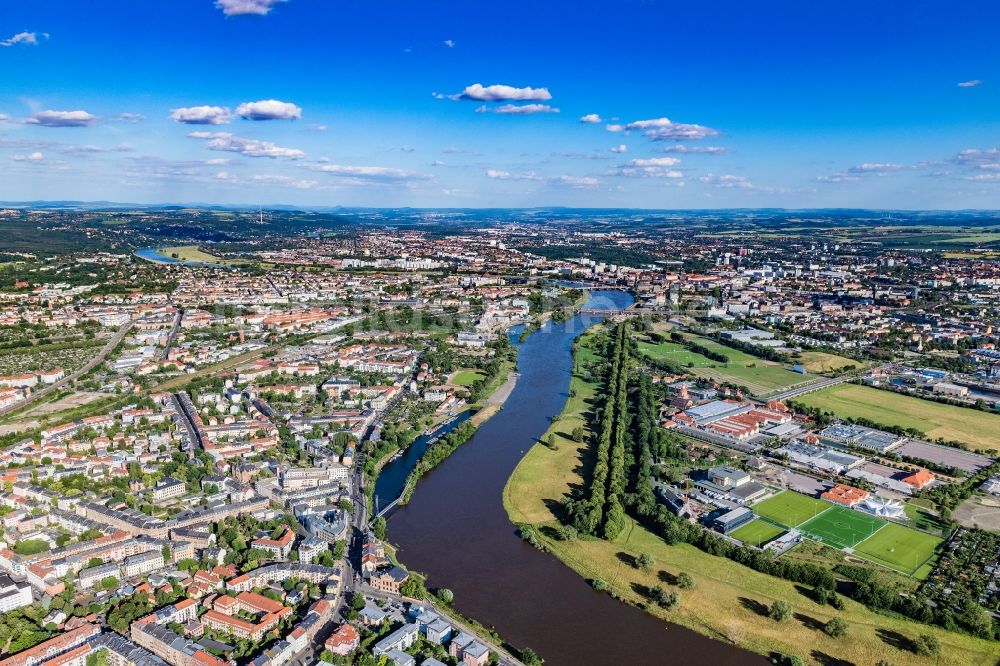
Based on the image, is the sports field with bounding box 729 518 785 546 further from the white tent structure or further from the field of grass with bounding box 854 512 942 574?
the white tent structure

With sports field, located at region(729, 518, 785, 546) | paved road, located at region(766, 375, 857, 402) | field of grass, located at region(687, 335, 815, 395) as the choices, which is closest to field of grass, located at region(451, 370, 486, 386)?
field of grass, located at region(687, 335, 815, 395)

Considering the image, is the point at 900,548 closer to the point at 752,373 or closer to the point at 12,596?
the point at 752,373

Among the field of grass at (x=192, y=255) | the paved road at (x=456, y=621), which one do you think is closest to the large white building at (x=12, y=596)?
the paved road at (x=456, y=621)

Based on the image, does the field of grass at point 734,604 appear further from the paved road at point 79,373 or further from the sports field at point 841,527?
the paved road at point 79,373

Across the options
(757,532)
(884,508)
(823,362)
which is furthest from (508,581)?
(823,362)

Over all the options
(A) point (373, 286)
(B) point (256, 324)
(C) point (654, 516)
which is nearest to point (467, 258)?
(A) point (373, 286)
